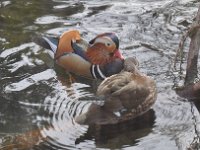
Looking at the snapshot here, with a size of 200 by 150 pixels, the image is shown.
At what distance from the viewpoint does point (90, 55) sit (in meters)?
6.67

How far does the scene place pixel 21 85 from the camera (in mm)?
6402

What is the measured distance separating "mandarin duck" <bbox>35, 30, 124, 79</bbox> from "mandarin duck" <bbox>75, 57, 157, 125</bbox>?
0.93m

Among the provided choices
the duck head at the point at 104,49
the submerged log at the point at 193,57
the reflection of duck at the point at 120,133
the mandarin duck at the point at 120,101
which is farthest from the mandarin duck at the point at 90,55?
the reflection of duck at the point at 120,133

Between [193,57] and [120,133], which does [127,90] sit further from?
[193,57]

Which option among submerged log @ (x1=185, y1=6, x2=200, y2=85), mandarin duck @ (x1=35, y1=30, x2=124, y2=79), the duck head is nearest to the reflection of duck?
submerged log @ (x1=185, y1=6, x2=200, y2=85)

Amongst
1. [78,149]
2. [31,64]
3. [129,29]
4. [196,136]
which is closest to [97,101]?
[78,149]

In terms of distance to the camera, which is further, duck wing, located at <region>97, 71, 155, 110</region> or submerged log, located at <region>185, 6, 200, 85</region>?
submerged log, located at <region>185, 6, 200, 85</region>

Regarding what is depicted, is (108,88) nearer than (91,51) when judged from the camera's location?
Yes

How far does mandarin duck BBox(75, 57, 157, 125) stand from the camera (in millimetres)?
5291

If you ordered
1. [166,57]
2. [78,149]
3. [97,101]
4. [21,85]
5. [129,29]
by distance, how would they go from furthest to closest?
1. [129,29]
2. [166,57]
3. [21,85]
4. [97,101]
5. [78,149]

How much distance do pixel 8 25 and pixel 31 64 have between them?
1.59 metres

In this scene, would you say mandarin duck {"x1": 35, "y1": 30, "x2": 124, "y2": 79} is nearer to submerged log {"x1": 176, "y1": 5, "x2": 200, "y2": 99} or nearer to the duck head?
the duck head

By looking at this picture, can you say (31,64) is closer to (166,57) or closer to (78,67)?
(78,67)

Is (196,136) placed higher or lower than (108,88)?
lower
